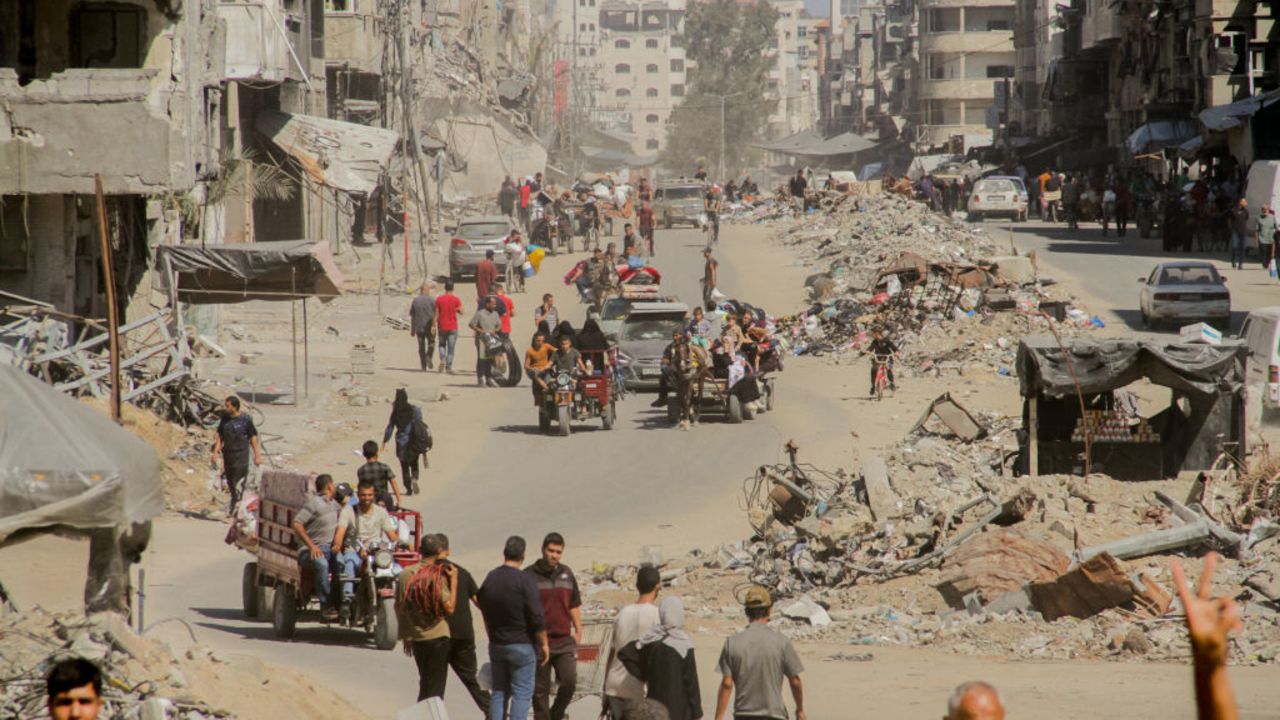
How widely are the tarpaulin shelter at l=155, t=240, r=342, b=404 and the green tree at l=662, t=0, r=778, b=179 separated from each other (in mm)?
102420

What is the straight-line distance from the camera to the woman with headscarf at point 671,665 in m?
9.45

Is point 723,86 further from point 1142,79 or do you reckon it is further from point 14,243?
point 14,243

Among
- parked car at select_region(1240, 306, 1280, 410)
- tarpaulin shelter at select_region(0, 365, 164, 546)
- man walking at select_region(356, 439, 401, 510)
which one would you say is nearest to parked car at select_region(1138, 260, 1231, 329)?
parked car at select_region(1240, 306, 1280, 410)

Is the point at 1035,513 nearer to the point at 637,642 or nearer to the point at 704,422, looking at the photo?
the point at 637,642

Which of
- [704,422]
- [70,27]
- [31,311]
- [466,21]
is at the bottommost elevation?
[704,422]

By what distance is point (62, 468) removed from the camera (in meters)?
9.20

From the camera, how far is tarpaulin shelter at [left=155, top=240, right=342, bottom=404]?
2478 cm

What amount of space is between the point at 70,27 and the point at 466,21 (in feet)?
184

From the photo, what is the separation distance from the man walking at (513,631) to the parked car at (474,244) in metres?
32.2

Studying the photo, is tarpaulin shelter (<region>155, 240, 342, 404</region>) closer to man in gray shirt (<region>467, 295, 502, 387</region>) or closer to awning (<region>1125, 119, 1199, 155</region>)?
man in gray shirt (<region>467, 295, 502, 387</region>)

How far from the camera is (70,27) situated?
1058 inches

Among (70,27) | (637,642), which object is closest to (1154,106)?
(70,27)

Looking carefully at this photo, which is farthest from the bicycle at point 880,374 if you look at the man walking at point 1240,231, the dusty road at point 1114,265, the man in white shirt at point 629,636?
the man in white shirt at point 629,636

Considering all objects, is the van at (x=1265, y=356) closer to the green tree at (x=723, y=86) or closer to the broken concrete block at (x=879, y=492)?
the broken concrete block at (x=879, y=492)
